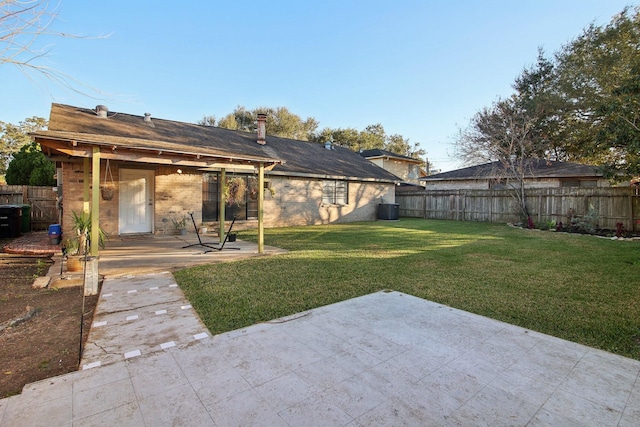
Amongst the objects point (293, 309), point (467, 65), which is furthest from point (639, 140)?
point (293, 309)

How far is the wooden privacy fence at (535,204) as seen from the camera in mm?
11679

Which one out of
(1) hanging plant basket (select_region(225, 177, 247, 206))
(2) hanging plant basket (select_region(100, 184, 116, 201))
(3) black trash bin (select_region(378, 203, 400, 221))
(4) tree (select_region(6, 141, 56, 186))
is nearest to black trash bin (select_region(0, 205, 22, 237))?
(4) tree (select_region(6, 141, 56, 186))

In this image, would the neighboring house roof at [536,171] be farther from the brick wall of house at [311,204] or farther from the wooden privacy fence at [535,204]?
the brick wall of house at [311,204]

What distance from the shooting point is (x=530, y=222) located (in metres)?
13.2

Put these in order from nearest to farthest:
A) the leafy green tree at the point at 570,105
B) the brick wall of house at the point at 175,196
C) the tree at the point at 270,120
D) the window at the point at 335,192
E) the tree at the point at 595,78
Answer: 1. the brick wall of house at the point at 175,196
2. the tree at the point at 595,78
3. the leafy green tree at the point at 570,105
4. the window at the point at 335,192
5. the tree at the point at 270,120

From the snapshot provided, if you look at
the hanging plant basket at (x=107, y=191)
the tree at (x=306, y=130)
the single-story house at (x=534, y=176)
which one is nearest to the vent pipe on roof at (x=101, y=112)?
the hanging plant basket at (x=107, y=191)

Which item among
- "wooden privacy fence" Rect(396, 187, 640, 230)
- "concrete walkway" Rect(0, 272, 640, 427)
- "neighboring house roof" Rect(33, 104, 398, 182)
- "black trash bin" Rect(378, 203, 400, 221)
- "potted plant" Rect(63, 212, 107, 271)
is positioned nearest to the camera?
"concrete walkway" Rect(0, 272, 640, 427)

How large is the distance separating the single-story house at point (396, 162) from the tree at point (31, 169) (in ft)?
64.9

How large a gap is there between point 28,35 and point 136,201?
745 cm

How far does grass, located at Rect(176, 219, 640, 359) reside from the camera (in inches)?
144

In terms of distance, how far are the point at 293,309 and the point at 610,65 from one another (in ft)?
61.2

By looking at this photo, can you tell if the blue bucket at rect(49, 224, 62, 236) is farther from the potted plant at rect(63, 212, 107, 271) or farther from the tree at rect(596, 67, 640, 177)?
the tree at rect(596, 67, 640, 177)

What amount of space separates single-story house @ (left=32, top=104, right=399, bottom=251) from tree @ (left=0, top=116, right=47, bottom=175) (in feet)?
93.6

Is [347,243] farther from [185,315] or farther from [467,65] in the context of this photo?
[467,65]
